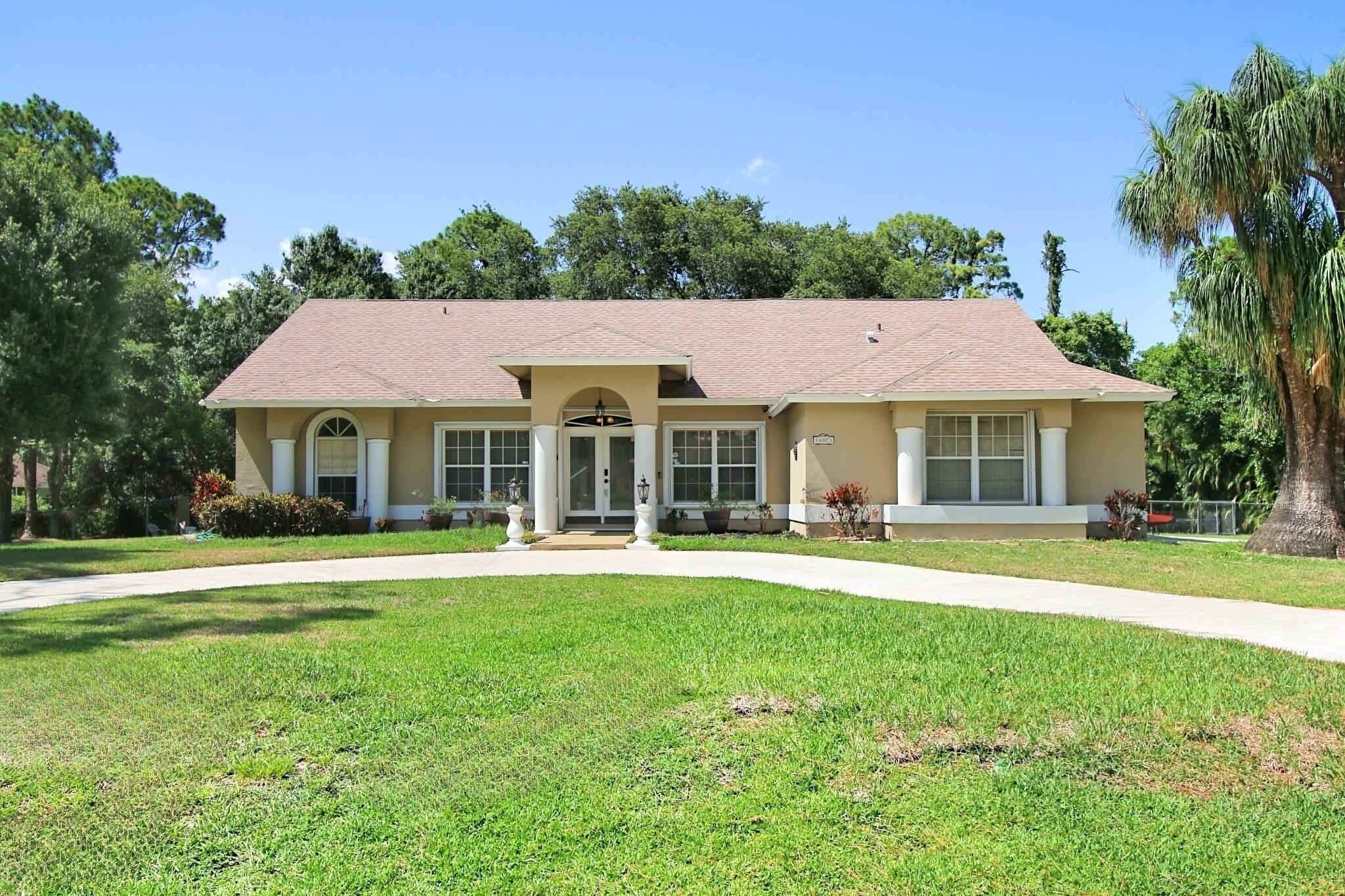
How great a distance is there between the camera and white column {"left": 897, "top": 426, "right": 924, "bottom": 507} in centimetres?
1970

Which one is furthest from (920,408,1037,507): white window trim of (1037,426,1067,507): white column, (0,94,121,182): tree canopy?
(0,94,121,182): tree canopy

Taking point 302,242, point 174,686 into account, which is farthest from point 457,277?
point 174,686

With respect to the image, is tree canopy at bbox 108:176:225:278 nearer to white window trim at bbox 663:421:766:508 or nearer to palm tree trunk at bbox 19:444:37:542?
palm tree trunk at bbox 19:444:37:542

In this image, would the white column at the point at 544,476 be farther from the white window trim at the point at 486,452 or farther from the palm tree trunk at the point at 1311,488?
the palm tree trunk at the point at 1311,488

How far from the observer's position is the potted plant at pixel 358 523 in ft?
70.0

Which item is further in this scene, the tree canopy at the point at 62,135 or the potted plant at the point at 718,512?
the tree canopy at the point at 62,135

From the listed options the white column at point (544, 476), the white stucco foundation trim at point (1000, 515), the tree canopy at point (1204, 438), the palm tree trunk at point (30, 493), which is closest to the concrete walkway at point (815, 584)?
the white column at point (544, 476)

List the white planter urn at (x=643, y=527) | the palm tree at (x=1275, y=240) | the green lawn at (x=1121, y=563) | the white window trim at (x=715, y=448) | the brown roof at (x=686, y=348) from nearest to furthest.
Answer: the green lawn at (x=1121, y=563), the palm tree at (x=1275, y=240), the white planter urn at (x=643, y=527), the brown roof at (x=686, y=348), the white window trim at (x=715, y=448)

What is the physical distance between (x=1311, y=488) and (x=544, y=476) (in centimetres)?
1451

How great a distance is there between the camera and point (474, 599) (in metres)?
10.8

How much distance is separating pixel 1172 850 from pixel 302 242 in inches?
1507

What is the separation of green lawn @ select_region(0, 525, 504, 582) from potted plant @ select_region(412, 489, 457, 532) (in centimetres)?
69

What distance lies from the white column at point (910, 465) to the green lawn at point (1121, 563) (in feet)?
4.31

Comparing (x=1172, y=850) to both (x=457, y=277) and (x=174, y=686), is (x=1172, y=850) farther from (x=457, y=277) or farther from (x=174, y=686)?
(x=457, y=277)
